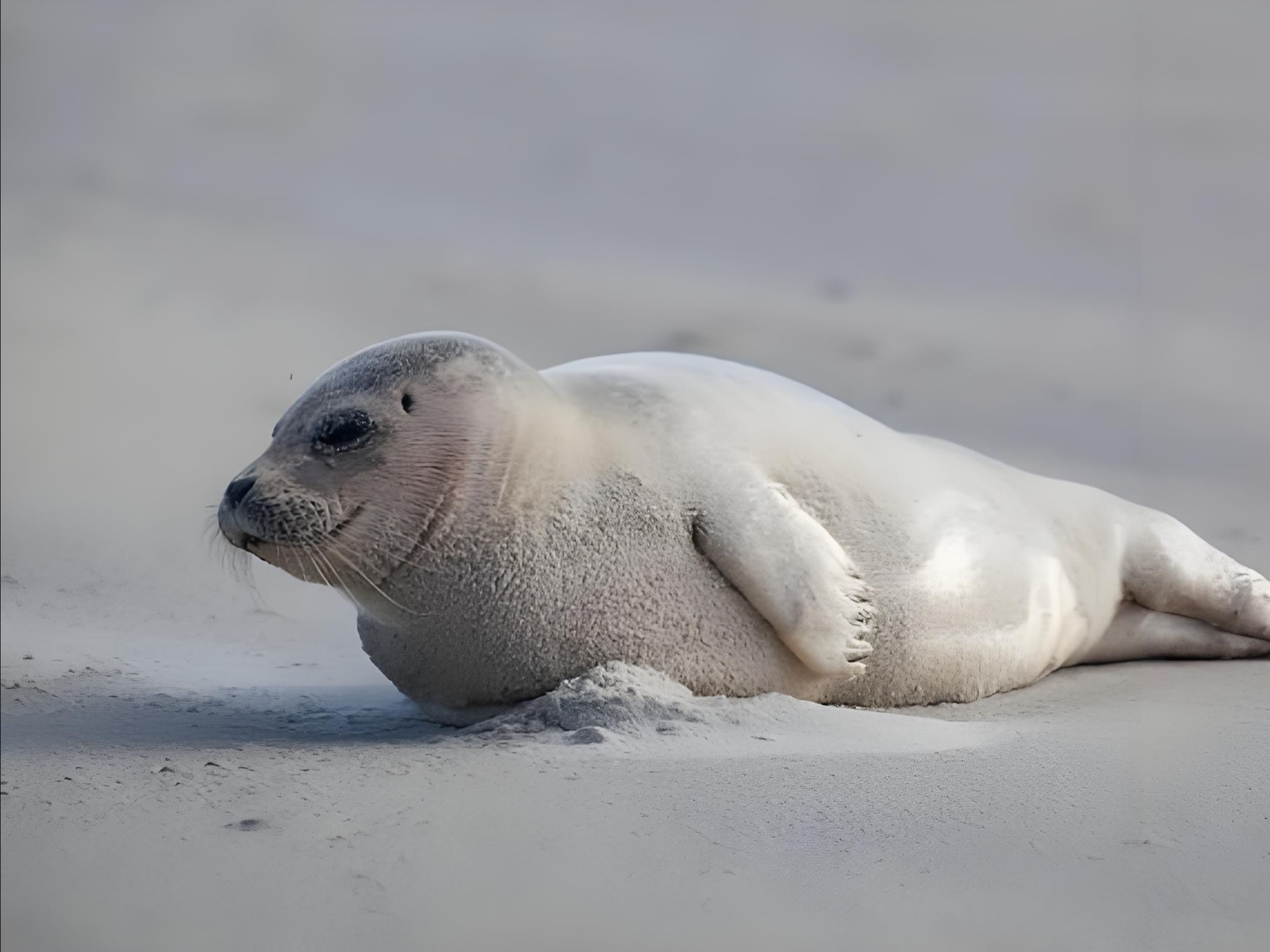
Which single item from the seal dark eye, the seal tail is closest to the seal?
the seal dark eye

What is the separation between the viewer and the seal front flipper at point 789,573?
2.24 m

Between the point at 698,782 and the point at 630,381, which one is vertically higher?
the point at 630,381

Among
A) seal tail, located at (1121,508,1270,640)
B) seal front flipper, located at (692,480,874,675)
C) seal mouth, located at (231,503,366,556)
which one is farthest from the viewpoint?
seal tail, located at (1121,508,1270,640)

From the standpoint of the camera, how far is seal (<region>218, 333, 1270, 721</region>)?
7.11 ft

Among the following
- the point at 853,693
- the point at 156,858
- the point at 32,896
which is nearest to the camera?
the point at 32,896

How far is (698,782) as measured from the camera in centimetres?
171

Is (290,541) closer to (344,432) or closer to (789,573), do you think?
(344,432)

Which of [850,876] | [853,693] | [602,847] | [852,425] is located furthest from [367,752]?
[852,425]

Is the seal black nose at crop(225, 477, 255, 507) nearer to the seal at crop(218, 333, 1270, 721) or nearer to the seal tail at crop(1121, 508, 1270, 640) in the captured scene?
the seal at crop(218, 333, 1270, 721)

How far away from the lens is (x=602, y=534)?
2.23 metres

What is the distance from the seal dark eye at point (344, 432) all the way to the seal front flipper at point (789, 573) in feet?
1.83

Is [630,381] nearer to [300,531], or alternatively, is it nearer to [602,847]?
[300,531]

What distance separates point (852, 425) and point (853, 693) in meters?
0.53

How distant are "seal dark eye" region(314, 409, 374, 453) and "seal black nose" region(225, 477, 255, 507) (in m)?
0.12
